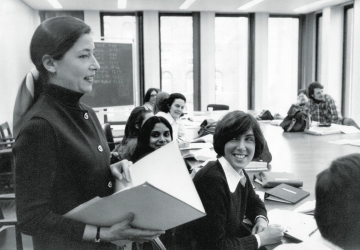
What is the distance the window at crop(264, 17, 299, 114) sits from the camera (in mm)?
8867

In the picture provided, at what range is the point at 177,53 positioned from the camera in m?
8.60

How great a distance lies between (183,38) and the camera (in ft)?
28.0

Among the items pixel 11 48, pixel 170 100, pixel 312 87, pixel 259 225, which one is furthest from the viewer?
pixel 11 48

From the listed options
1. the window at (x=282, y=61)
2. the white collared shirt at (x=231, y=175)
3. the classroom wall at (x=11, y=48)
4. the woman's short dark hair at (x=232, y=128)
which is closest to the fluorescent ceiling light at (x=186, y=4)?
the window at (x=282, y=61)

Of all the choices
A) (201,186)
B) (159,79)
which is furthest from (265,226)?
(159,79)

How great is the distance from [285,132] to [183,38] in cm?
490

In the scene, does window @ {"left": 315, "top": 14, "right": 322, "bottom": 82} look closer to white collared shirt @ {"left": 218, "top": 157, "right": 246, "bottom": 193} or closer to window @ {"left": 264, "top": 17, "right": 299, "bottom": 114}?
window @ {"left": 264, "top": 17, "right": 299, "bottom": 114}

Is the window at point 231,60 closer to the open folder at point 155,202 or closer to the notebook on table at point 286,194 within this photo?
the notebook on table at point 286,194

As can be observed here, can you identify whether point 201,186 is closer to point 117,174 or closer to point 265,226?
point 265,226

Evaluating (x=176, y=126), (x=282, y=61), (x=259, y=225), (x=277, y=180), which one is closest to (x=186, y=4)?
(x=282, y=61)

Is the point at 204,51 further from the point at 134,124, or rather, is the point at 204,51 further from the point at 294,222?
the point at 294,222

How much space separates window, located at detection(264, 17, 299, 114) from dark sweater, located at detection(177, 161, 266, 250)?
7556 mm

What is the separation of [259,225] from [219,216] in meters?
0.22

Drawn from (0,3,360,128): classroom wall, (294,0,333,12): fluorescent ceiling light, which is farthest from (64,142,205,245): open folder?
(294,0,333,12): fluorescent ceiling light
